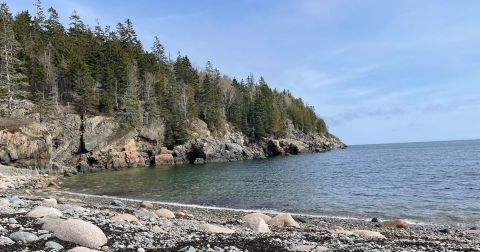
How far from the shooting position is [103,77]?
89.9 metres

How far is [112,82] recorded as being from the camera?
89312 mm

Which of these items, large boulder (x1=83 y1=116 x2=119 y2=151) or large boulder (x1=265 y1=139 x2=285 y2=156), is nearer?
large boulder (x1=83 y1=116 x2=119 y2=151)

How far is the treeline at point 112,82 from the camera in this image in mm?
78438

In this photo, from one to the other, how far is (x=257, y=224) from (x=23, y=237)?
9665 mm

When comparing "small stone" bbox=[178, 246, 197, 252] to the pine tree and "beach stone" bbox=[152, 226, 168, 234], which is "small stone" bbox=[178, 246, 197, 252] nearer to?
"beach stone" bbox=[152, 226, 168, 234]

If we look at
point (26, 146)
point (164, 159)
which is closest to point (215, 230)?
A: point (26, 146)

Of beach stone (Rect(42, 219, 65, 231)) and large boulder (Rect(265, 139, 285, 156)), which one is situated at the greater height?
large boulder (Rect(265, 139, 285, 156))

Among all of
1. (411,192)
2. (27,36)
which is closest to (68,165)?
(27,36)

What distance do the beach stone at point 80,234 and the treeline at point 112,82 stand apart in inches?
2534

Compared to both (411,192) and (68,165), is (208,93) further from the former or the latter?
(411,192)

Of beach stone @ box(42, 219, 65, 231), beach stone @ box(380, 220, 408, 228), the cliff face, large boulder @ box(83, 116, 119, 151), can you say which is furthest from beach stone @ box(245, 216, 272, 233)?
large boulder @ box(83, 116, 119, 151)

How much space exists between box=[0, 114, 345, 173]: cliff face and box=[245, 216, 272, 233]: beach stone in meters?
53.6

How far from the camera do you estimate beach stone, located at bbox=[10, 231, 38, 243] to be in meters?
10.9

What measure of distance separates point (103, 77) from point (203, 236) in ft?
275
